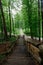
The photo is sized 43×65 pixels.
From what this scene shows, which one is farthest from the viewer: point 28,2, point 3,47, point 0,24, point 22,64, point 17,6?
point 17,6

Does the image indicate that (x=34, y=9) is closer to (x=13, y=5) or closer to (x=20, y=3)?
(x=20, y=3)

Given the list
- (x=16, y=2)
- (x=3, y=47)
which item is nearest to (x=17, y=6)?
(x=16, y=2)

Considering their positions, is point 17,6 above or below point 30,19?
above

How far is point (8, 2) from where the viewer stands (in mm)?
29688

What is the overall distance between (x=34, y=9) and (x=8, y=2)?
5427 millimetres

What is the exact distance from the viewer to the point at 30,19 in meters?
26.1

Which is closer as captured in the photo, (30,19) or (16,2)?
(30,19)

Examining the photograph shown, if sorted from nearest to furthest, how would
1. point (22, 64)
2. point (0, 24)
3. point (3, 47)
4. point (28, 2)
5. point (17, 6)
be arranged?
point (22, 64), point (3, 47), point (28, 2), point (0, 24), point (17, 6)

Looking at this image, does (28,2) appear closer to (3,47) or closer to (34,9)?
(34,9)

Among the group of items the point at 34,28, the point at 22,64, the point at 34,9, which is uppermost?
the point at 34,9

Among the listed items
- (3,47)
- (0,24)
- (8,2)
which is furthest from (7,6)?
(3,47)

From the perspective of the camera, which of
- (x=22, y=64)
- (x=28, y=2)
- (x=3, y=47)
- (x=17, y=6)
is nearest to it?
(x=22, y=64)

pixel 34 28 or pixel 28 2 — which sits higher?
pixel 28 2

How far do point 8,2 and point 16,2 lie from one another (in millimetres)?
1268
